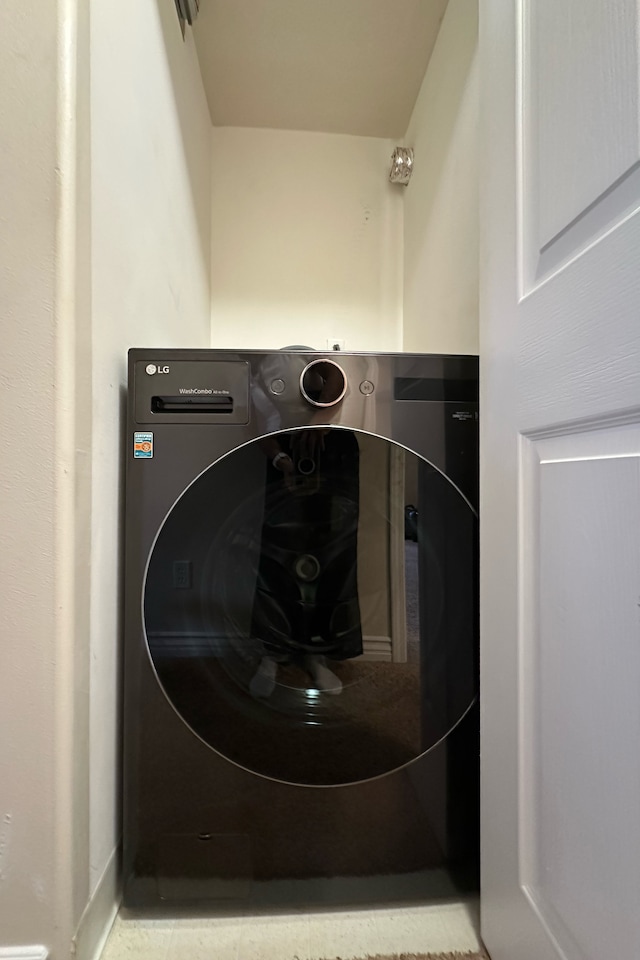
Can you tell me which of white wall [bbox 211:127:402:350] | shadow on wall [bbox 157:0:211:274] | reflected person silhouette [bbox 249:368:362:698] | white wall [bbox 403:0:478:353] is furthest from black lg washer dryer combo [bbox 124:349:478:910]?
white wall [bbox 211:127:402:350]

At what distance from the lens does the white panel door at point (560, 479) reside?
420mm

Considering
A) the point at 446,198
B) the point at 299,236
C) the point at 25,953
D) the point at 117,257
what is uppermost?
the point at 299,236

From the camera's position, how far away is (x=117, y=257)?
2.42 feet

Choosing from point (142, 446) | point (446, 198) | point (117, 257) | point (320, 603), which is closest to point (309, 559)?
point (320, 603)

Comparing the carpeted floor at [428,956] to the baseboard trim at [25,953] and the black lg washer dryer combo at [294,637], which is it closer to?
the black lg washer dryer combo at [294,637]

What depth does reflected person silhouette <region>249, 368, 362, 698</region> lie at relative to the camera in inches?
29.0

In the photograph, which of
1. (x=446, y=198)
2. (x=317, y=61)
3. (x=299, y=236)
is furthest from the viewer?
(x=299, y=236)

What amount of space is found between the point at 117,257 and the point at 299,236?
0.96 meters

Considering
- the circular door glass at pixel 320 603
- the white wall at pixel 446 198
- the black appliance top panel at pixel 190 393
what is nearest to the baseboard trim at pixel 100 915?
the circular door glass at pixel 320 603

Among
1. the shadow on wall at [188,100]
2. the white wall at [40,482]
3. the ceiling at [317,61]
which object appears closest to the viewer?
the white wall at [40,482]

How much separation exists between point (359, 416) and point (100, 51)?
2.00ft

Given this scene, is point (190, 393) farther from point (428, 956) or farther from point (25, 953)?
point (428, 956)

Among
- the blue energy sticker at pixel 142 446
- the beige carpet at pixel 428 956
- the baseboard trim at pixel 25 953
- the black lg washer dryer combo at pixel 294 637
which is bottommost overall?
→ the beige carpet at pixel 428 956

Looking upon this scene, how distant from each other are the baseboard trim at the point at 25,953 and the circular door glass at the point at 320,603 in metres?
0.28
